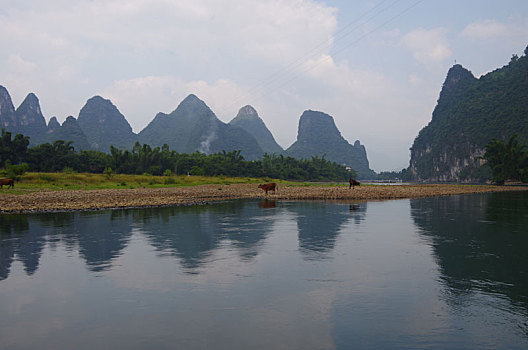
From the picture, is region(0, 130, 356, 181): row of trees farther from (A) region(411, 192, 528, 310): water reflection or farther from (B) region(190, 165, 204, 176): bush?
(A) region(411, 192, 528, 310): water reflection

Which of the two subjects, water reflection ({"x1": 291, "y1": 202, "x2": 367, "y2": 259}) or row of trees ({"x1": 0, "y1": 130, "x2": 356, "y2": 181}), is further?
row of trees ({"x1": 0, "y1": 130, "x2": 356, "y2": 181})

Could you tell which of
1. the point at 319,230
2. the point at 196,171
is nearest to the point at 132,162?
the point at 196,171

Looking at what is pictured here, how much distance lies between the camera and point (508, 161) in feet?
268

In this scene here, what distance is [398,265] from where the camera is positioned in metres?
11.4

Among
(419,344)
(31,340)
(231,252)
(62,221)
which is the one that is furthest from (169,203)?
(419,344)

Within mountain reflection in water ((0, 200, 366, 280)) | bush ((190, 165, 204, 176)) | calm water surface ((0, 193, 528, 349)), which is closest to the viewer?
calm water surface ((0, 193, 528, 349))

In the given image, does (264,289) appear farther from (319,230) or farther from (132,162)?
(132,162)

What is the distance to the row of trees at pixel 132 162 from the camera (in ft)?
231

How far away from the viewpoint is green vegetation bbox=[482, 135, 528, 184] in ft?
267

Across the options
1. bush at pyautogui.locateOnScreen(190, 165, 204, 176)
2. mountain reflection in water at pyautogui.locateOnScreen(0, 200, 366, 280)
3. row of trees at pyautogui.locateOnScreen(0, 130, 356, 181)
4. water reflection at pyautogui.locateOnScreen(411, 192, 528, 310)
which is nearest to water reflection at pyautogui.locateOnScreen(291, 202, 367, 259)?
mountain reflection in water at pyautogui.locateOnScreen(0, 200, 366, 280)

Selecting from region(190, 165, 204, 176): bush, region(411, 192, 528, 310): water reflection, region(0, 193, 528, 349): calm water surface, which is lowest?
region(0, 193, 528, 349): calm water surface

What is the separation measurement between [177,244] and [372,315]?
939 cm

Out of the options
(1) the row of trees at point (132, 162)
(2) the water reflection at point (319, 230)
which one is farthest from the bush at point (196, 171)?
(2) the water reflection at point (319, 230)

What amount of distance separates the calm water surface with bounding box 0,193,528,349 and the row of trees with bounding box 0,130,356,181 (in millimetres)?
58049
